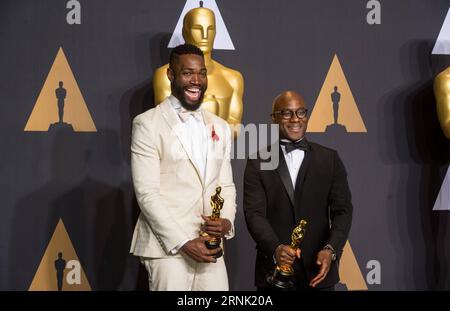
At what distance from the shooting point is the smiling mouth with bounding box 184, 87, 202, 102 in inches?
101

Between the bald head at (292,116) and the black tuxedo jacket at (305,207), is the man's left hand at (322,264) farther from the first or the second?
the bald head at (292,116)

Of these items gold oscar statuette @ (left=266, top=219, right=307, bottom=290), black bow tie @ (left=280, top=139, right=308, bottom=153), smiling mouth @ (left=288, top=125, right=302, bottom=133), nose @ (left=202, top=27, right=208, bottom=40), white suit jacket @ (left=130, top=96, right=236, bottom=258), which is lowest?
gold oscar statuette @ (left=266, top=219, right=307, bottom=290)

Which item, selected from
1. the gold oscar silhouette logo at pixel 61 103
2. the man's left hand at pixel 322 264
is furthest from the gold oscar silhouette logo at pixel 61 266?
the man's left hand at pixel 322 264

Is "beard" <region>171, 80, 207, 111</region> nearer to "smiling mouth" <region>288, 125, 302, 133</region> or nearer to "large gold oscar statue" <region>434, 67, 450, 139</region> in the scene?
"smiling mouth" <region>288, 125, 302, 133</region>

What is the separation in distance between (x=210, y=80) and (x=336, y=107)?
0.93 meters

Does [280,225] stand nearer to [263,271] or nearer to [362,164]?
[263,271]

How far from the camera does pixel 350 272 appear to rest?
3875 millimetres

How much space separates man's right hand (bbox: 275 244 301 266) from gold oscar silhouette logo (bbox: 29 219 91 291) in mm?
1660

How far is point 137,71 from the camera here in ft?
12.4

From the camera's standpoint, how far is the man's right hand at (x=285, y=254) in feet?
7.74

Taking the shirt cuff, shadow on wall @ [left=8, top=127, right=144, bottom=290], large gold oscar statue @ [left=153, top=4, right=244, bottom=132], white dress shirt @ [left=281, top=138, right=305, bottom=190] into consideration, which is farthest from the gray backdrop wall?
the shirt cuff

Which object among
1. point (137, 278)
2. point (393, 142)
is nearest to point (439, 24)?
point (393, 142)

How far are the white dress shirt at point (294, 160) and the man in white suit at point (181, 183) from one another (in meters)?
0.25

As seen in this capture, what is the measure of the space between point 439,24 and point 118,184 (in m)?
2.21
